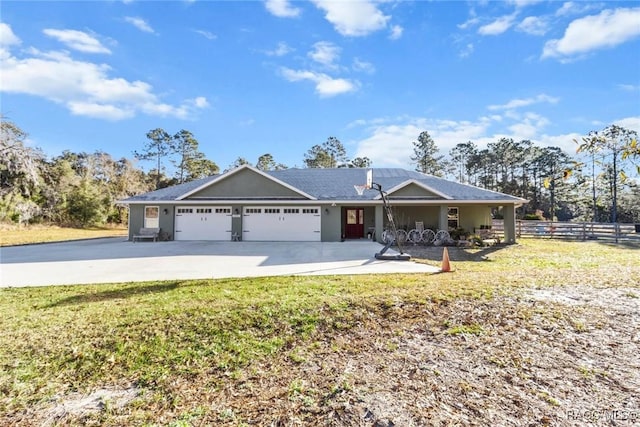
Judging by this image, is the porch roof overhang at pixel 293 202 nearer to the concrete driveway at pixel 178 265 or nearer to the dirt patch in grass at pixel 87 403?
the concrete driveway at pixel 178 265

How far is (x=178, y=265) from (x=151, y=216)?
383 inches

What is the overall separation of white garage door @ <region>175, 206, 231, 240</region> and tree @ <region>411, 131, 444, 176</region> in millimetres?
31617

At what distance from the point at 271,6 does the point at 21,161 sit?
22376mm

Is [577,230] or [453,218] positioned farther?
[577,230]

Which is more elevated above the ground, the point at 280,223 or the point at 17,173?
the point at 17,173

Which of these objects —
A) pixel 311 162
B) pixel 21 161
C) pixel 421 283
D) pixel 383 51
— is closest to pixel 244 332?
pixel 421 283

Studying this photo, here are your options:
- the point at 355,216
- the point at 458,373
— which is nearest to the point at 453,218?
the point at 355,216

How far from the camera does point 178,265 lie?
933 centimetres

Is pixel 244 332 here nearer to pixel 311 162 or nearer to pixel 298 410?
pixel 298 410

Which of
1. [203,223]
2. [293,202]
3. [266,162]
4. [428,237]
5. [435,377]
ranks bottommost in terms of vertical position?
[435,377]

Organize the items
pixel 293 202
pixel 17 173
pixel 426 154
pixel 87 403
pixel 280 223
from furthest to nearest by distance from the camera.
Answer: pixel 426 154 → pixel 17 173 → pixel 280 223 → pixel 293 202 → pixel 87 403

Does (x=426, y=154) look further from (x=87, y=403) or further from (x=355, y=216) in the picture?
(x=87, y=403)

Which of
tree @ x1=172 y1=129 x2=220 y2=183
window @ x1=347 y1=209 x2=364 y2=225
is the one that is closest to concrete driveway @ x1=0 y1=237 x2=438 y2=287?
window @ x1=347 y1=209 x2=364 y2=225

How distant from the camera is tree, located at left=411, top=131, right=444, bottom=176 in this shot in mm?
41469
